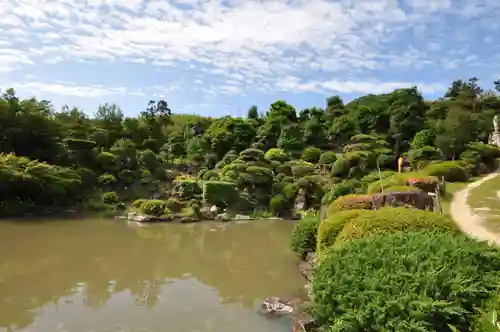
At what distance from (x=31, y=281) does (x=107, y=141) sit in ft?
59.3

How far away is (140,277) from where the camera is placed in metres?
10.8

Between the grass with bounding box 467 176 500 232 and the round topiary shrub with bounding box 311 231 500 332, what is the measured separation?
4.98 m

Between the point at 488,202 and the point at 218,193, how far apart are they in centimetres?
1179

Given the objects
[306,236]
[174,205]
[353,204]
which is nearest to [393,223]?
[353,204]

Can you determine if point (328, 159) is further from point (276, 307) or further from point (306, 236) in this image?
point (276, 307)

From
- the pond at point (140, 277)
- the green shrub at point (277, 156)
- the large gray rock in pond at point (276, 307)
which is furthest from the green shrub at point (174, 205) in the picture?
the large gray rock in pond at point (276, 307)

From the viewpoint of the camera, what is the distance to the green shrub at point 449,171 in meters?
17.4

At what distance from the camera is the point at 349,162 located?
23.5m

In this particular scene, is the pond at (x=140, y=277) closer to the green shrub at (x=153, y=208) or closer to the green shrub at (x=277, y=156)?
the green shrub at (x=153, y=208)

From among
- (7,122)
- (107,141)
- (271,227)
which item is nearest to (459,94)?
(271,227)

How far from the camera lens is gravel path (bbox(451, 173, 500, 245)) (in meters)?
8.38

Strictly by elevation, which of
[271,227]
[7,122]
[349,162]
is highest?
[7,122]

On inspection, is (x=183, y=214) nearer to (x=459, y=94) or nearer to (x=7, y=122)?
(x=7, y=122)

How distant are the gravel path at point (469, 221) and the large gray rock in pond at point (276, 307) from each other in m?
3.39
